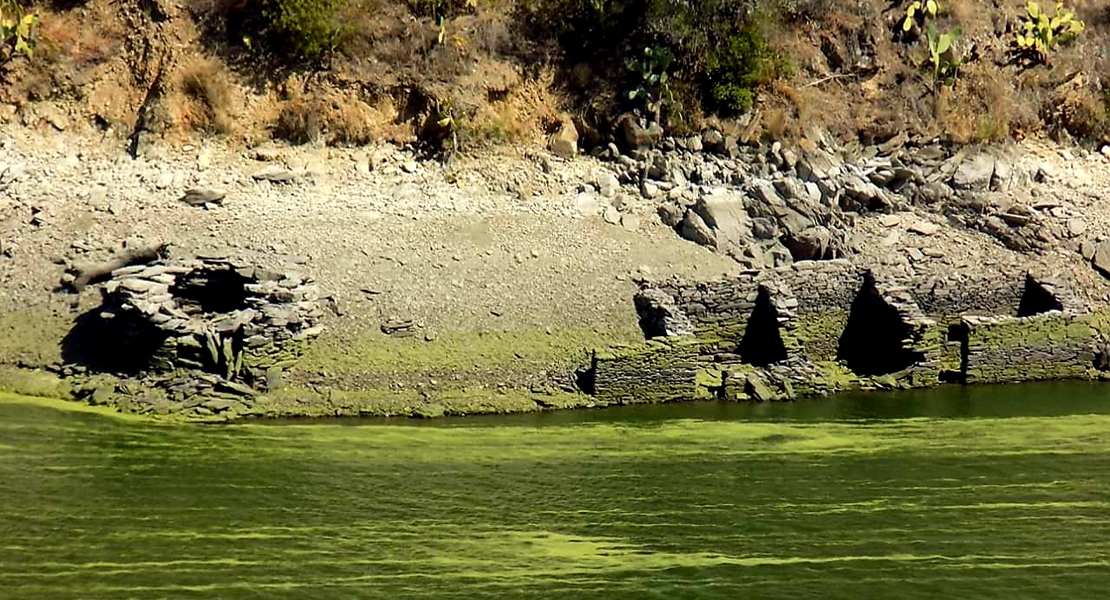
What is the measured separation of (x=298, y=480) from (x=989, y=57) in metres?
27.3

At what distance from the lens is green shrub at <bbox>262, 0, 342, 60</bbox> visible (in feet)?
113

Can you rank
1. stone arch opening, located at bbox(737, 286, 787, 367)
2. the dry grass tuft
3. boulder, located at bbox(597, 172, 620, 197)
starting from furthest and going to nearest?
1. the dry grass tuft
2. boulder, located at bbox(597, 172, 620, 197)
3. stone arch opening, located at bbox(737, 286, 787, 367)

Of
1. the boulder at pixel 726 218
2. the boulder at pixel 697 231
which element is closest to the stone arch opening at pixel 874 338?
the boulder at pixel 726 218

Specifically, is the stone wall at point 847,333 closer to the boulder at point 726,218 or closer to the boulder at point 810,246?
the boulder at point 810,246

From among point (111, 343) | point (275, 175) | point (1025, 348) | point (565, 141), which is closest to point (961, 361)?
point (1025, 348)

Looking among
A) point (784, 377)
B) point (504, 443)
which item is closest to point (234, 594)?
point (504, 443)

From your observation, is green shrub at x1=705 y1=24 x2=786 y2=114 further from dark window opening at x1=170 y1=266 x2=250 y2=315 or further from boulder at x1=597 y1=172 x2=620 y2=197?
dark window opening at x1=170 y1=266 x2=250 y2=315

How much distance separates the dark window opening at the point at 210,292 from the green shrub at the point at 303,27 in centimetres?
974

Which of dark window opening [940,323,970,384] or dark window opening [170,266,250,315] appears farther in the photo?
dark window opening [940,323,970,384]

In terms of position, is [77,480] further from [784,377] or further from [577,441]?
[784,377]

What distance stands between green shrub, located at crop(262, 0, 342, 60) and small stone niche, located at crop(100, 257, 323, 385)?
9.69m

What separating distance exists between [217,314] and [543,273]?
23.4ft

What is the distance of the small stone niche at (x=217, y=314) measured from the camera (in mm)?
24156

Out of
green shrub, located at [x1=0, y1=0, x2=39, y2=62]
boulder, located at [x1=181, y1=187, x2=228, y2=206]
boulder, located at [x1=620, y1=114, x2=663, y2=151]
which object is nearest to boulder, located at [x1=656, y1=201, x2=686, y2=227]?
boulder, located at [x1=620, y1=114, x2=663, y2=151]
